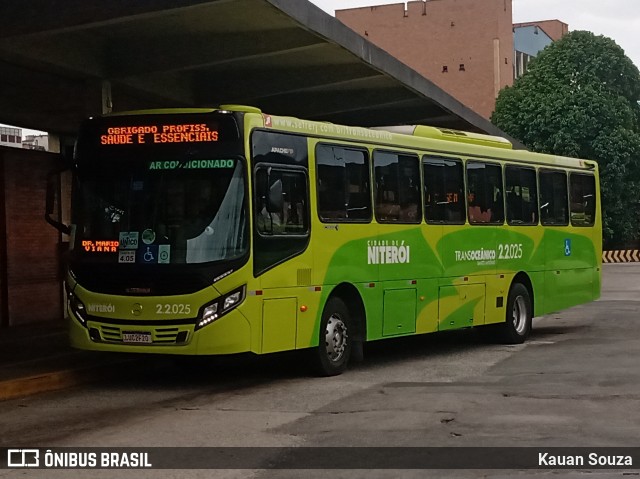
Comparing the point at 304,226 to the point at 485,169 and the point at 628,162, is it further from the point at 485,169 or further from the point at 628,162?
the point at 628,162

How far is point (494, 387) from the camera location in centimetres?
→ 1254

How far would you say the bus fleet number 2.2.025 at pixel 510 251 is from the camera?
17.8 m

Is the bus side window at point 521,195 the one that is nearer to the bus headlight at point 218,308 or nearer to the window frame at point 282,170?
the window frame at point 282,170

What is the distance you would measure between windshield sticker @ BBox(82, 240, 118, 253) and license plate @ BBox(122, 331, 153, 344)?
0.94 metres

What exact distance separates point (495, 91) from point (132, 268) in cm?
6565

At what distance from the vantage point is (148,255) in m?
12.4

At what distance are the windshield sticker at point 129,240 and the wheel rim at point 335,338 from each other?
2589 mm

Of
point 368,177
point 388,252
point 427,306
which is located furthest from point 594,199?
point 368,177

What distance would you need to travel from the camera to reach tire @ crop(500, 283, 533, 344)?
18094mm

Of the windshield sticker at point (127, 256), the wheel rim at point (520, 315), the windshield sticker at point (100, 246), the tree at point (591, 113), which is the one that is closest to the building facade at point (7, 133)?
the windshield sticker at point (100, 246)

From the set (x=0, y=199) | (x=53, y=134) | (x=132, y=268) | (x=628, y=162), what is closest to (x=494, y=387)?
(x=132, y=268)

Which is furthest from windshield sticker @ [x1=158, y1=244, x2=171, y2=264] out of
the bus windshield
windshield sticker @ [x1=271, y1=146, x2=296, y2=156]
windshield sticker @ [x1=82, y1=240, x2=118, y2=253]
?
windshield sticker @ [x1=271, y1=146, x2=296, y2=156]

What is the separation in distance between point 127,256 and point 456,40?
66852 millimetres

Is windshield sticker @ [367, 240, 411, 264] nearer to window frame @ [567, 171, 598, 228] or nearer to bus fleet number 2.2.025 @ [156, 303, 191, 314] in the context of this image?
bus fleet number 2.2.025 @ [156, 303, 191, 314]
